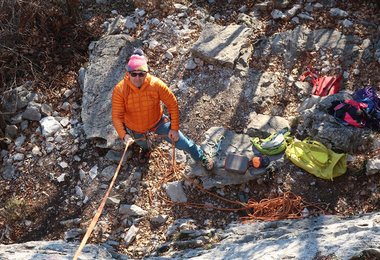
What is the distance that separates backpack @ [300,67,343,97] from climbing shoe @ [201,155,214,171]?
73.2 inches

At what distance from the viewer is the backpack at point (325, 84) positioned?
6.36 m

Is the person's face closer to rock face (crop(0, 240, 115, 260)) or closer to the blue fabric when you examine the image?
the blue fabric

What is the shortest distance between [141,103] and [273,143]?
1.77m

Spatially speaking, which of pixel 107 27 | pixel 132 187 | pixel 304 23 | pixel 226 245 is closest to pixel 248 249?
pixel 226 245

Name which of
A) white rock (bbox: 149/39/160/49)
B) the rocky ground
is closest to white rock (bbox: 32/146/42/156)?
the rocky ground

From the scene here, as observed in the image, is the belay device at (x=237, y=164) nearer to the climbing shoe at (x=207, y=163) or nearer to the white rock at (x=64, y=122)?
the climbing shoe at (x=207, y=163)

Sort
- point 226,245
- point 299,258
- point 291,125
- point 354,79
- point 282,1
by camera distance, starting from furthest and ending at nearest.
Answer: point 282,1, point 354,79, point 291,125, point 226,245, point 299,258

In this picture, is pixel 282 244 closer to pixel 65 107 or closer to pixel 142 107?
pixel 142 107

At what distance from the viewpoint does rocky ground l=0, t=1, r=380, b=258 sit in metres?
5.48

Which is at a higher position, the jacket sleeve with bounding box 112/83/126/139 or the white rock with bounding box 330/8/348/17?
the white rock with bounding box 330/8/348/17

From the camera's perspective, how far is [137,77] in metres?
4.91

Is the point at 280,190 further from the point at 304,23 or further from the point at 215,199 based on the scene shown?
the point at 304,23

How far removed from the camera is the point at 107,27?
7723mm

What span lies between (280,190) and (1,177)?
146 inches
